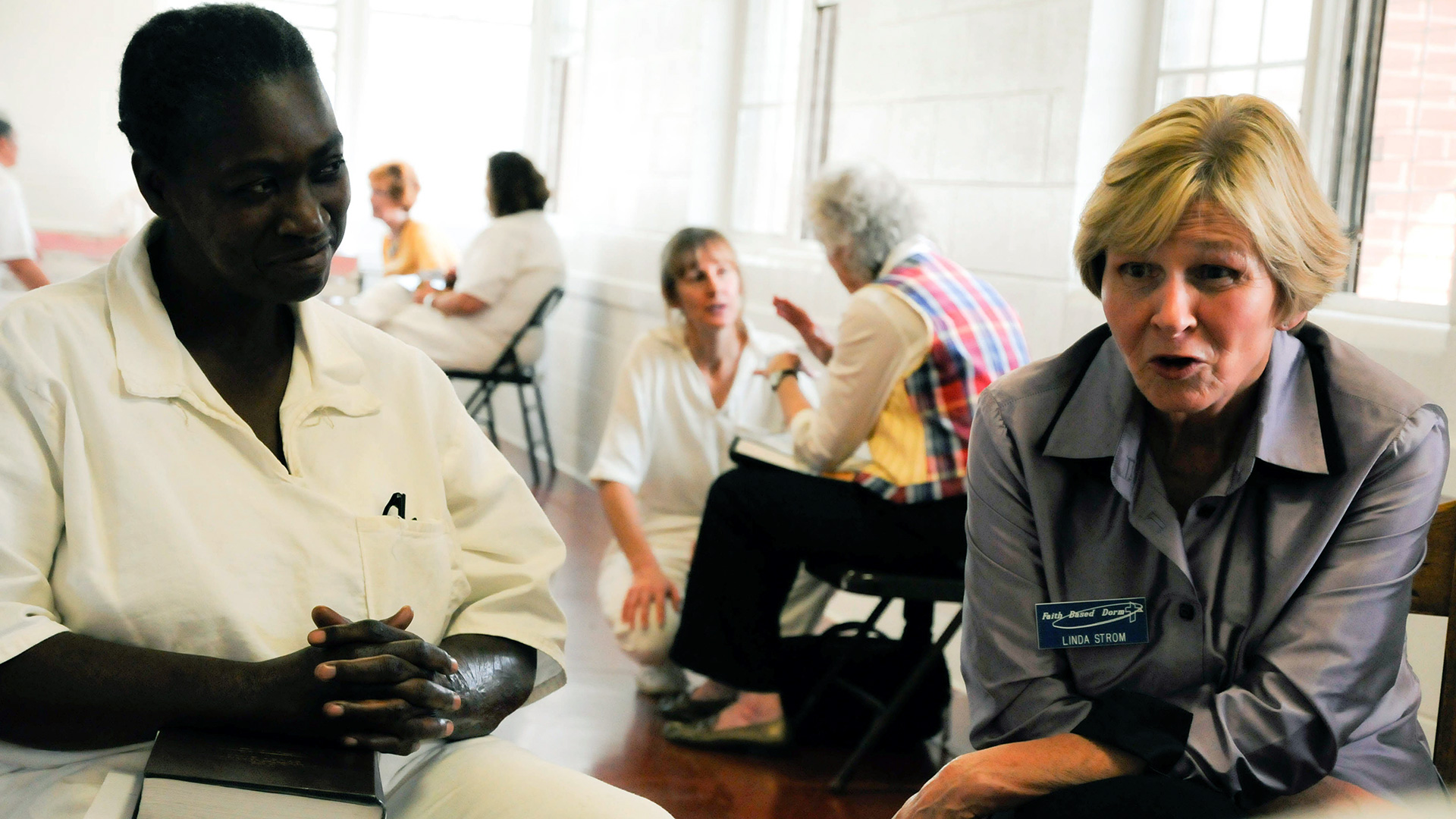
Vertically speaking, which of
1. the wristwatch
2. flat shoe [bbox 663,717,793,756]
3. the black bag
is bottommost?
flat shoe [bbox 663,717,793,756]

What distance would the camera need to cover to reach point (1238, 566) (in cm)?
146

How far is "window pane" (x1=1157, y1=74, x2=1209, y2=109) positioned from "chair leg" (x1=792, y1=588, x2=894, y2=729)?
60.0 inches

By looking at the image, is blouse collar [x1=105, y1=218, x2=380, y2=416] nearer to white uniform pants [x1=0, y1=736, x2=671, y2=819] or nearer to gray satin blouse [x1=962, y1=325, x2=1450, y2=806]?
white uniform pants [x1=0, y1=736, x2=671, y2=819]

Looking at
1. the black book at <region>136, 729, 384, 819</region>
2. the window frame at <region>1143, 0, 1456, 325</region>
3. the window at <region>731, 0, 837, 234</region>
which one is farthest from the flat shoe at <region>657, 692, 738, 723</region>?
the window at <region>731, 0, 837, 234</region>

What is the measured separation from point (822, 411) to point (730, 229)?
2.97m

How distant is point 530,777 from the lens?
4.05ft

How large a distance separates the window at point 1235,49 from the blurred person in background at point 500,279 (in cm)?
346

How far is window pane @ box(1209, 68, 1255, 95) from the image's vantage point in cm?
320

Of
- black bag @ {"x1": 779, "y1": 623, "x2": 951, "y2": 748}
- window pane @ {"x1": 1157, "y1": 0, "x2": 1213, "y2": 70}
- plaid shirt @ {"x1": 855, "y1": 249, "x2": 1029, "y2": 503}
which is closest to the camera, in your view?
plaid shirt @ {"x1": 855, "y1": 249, "x2": 1029, "y2": 503}

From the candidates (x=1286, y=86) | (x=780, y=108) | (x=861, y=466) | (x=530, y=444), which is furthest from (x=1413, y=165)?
(x=530, y=444)

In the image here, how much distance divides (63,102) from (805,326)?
6341 millimetres

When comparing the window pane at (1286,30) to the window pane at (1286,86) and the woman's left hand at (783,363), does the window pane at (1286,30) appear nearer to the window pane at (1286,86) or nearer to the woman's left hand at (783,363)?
the window pane at (1286,86)

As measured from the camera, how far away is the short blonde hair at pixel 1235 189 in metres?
1.38

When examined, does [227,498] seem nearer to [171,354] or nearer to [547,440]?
[171,354]
